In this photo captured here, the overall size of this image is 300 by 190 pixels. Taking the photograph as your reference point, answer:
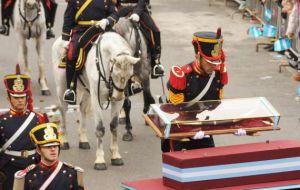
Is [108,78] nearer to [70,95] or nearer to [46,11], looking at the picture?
[70,95]

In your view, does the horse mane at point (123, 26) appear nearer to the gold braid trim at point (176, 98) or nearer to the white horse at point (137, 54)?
the white horse at point (137, 54)

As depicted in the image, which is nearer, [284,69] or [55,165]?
[55,165]

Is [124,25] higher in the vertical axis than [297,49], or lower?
higher

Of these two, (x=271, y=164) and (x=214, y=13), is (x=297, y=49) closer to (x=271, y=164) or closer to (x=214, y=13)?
(x=214, y=13)

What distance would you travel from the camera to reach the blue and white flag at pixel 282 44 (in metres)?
22.3

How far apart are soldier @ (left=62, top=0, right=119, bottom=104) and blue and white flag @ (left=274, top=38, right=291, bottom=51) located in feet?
25.2

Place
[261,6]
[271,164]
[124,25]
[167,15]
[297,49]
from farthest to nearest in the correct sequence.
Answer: [167,15]
[261,6]
[297,49]
[124,25]
[271,164]

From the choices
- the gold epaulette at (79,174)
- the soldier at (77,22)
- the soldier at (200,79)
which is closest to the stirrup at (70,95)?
the soldier at (77,22)

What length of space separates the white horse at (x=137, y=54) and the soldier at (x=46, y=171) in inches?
253

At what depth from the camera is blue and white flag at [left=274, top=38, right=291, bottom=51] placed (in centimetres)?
2228

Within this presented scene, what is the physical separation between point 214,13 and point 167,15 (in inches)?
54.0

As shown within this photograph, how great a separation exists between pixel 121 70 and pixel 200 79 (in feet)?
8.30

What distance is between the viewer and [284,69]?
21.7 metres

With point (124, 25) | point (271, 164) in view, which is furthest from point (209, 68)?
point (124, 25)
